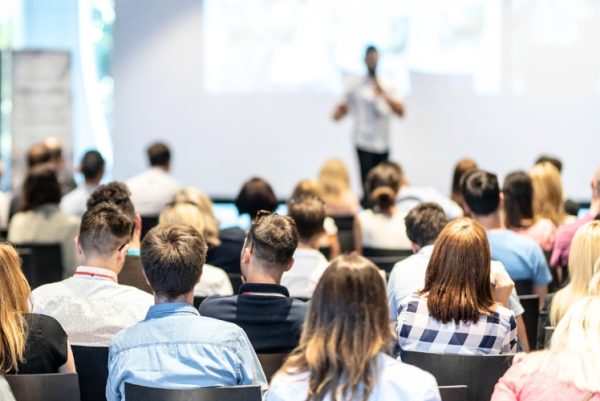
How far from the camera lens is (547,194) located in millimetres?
5707

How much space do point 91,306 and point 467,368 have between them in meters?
1.31

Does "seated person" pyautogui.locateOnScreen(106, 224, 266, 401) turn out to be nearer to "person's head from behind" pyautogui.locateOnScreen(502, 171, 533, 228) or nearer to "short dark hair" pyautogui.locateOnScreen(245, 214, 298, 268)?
"short dark hair" pyautogui.locateOnScreen(245, 214, 298, 268)

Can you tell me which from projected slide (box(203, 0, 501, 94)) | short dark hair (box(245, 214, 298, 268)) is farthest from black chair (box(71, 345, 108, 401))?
projected slide (box(203, 0, 501, 94))

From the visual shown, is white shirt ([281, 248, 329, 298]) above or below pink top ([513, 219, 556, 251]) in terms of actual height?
below

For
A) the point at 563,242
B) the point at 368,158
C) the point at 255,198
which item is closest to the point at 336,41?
the point at 368,158

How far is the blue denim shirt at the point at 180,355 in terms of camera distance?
2906mm

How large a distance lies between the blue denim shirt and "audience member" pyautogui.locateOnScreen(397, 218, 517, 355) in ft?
2.07

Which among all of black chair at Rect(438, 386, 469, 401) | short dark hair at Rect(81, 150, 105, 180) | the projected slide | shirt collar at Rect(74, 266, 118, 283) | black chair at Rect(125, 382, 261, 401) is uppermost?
the projected slide

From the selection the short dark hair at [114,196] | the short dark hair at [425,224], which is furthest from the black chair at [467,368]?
the short dark hair at [114,196]

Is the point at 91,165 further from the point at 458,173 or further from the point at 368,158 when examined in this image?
the point at 368,158

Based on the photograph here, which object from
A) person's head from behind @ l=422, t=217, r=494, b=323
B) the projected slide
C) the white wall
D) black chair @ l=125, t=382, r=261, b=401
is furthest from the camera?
the projected slide

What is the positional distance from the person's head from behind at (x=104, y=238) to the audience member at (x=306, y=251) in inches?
42.7

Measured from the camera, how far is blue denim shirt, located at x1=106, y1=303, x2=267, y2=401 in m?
2.91

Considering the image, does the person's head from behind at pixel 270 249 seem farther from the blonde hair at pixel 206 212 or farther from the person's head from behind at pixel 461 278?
the blonde hair at pixel 206 212
